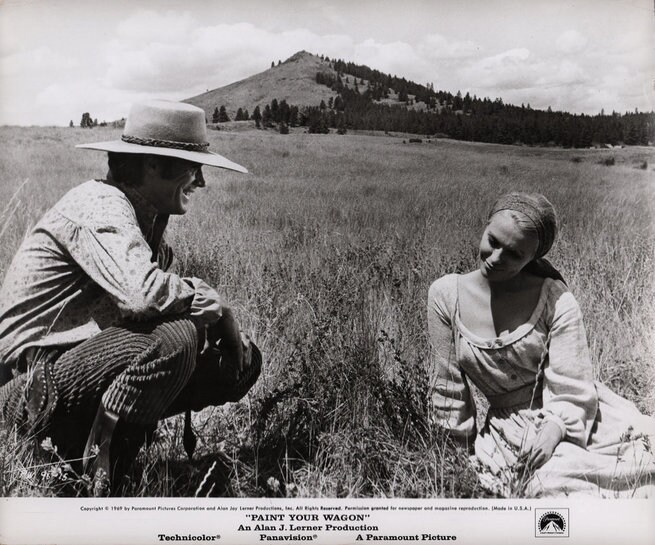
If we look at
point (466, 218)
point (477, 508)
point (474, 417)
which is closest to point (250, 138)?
point (466, 218)

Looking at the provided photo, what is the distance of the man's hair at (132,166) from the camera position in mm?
2473

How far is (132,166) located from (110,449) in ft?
3.89

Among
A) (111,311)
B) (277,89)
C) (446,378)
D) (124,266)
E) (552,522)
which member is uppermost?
(277,89)

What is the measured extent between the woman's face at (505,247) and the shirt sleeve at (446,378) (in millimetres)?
264

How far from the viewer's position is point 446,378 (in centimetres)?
283

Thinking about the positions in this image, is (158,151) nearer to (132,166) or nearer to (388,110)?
(132,166)

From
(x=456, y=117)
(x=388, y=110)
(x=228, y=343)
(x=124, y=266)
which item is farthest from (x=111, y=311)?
(x=456, y=117)

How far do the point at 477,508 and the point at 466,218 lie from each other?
1.90 metres

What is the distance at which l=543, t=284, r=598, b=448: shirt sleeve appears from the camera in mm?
2525

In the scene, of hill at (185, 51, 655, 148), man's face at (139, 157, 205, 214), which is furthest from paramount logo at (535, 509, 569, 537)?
man's face at (139, 157, 205, 214)

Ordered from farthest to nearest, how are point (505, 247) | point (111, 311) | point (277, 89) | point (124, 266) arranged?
point (277, 89)
point (505, 247)
point (111, 311)
point (124, 266)

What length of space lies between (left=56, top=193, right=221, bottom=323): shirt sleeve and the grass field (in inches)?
36.6

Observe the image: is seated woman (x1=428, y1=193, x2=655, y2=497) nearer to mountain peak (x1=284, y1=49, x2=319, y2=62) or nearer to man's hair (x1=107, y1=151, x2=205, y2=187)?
man's hair (x1=107, y1=151, x2=205, y2=187)

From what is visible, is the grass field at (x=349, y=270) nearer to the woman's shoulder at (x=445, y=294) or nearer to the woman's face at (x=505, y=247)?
the woman's shoulder at (x=445, y=294)
